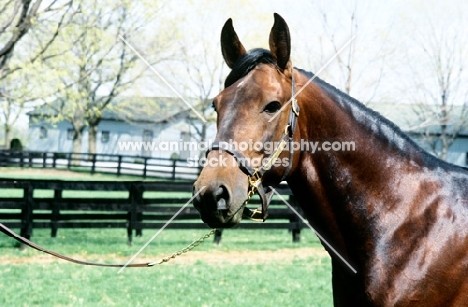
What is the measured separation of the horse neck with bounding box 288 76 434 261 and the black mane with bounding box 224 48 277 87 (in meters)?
0.30

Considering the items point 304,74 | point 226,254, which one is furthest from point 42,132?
point 304,74

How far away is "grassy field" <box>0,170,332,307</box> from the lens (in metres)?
8.18

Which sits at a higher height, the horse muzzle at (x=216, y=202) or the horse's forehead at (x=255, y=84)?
the horse's forehead at (x=255, y=84)

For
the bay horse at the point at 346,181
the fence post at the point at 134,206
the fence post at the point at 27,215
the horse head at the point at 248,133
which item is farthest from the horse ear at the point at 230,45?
the fence post at the point at 134,206

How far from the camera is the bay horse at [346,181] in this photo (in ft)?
10.1

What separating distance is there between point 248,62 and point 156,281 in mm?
6787

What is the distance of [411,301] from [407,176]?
0.74 meters

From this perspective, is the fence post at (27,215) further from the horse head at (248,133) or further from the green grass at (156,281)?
the horse head at (248,133)

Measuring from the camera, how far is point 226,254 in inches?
511

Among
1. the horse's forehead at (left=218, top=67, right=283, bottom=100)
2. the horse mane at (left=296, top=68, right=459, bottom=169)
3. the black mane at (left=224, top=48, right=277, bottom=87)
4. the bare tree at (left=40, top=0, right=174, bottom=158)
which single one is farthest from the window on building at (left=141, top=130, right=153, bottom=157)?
the horse's forehead at (left=218, top=67, right=283, bottom=100)

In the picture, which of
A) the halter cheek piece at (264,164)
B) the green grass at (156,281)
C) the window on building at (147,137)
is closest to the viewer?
the halter cheek piece at (264,164)

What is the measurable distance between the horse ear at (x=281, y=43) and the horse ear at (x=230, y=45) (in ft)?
0.87

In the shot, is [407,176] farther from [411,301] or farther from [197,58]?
[197,58]

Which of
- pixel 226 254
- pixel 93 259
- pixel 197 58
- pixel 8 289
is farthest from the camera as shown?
pixel 197 58
